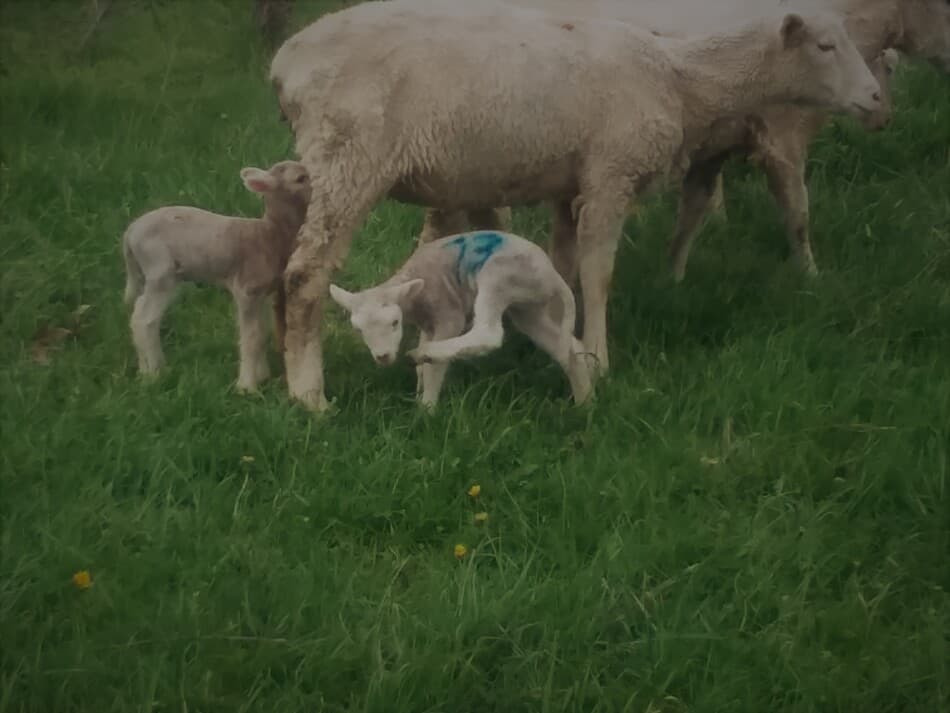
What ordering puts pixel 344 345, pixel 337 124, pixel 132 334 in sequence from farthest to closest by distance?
pixel 344 345 → pixel 132 334 → pixel 337 124

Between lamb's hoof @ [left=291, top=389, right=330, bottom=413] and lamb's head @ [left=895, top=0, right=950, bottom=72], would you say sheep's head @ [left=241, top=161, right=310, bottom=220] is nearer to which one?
lamb's hoof @ [left=291, top=389, right=330, bottom=413]

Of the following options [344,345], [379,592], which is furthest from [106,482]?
[344,345]

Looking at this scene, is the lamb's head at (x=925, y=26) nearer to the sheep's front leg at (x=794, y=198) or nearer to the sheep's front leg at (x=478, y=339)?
the sheep's front leg at (x=794, y=198)

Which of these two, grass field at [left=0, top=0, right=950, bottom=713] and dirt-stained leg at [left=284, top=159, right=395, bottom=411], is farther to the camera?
dirt-stained leg at [left=284, top=159, right=395, bottom=411]

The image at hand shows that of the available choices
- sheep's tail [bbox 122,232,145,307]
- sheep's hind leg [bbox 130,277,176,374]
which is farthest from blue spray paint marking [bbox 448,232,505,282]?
sheep's tail [bbox 122,232,145,307]

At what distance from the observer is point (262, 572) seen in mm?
3459

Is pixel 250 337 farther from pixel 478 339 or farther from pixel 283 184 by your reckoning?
pixel 478 339

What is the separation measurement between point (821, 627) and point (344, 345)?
2.32 m

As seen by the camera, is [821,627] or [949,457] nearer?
[821,627]

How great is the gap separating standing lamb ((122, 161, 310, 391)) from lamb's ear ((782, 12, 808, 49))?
191cm

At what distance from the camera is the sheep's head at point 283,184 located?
4.55m

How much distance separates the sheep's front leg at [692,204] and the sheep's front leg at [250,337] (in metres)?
1.96

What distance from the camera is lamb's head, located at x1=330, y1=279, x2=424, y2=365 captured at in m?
4.12

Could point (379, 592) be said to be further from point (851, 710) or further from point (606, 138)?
point (606, 138)
